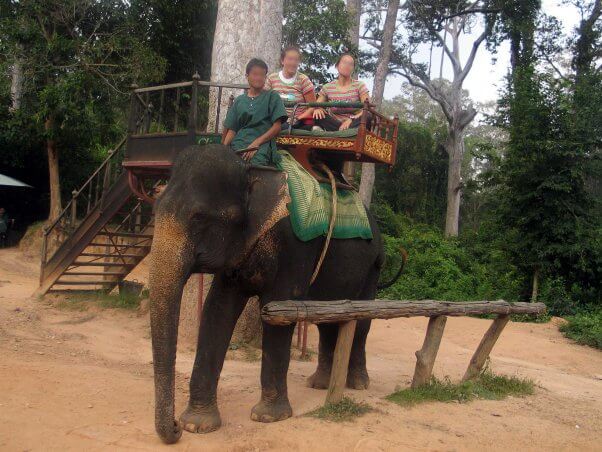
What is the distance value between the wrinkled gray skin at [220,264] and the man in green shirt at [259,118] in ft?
1.09

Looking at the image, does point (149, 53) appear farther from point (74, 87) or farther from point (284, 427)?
point (284, 427)

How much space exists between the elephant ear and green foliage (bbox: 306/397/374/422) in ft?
5.54

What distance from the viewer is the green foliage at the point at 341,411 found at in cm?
536

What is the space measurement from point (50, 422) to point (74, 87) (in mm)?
12970

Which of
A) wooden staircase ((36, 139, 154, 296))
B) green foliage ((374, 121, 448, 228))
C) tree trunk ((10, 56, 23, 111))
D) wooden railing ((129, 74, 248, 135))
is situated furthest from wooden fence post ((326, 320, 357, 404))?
green foliage ((374, 121, 448, 228))

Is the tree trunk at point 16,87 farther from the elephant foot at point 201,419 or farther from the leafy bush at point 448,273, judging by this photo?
the elephant foot at point 201,419

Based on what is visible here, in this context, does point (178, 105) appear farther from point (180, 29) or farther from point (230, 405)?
point (180, 29)

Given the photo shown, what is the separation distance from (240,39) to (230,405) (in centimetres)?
610

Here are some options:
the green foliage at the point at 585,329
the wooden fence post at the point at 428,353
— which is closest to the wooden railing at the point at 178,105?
the wooden fence post at the point at 428,353

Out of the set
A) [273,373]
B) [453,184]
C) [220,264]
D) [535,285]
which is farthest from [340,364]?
[453,184]

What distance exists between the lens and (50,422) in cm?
493

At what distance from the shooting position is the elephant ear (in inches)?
193

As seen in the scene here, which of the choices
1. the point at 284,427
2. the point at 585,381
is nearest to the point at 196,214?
the point at 284,427

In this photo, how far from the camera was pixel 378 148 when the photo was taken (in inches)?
246
